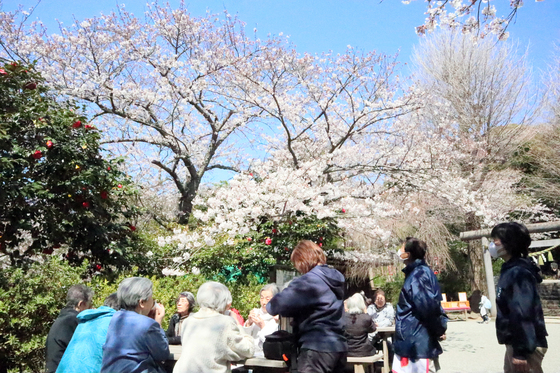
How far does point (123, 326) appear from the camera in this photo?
262cm

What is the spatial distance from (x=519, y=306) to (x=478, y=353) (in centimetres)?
691

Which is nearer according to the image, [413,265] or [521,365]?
[521,365]

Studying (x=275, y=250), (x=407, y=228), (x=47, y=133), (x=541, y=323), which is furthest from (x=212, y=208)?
(x=407, y=228)

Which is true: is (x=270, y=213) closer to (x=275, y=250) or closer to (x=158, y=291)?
(x=275, y=250)

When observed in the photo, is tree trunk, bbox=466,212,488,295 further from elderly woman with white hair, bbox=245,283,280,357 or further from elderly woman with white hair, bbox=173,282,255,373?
elderly woman with white hair, bbox=173,282,255,373

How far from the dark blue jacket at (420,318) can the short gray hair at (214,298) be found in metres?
1.28

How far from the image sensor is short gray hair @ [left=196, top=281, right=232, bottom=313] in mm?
2789

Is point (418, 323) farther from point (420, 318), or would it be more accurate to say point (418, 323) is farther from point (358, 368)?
point (358, 368)

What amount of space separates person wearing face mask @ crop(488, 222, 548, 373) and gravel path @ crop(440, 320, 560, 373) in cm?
463

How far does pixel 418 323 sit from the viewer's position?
309 centimetres

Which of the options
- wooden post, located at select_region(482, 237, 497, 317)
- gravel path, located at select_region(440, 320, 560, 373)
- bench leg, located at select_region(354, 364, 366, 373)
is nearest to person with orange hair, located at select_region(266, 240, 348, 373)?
bench leg, located at select_region(354, 364, 366, 373)

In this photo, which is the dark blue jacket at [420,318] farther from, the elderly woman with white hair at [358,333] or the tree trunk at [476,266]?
the tree trunk at [476,266]

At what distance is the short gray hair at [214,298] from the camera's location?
279cm

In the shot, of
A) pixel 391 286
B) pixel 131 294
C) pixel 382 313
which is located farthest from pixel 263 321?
pixel 391 286
